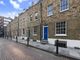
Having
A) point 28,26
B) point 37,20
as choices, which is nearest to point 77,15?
point 37,20

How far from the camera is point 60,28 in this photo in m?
18.6

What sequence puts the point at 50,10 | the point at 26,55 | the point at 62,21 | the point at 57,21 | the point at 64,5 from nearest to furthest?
the point at 26,55 → the point at 64,5 → the point at 62,21 → the point at 57,21 → the point at 50,10

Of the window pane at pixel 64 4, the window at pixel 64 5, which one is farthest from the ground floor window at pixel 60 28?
the window pane at pixel 64 4

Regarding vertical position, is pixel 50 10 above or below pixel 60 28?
above

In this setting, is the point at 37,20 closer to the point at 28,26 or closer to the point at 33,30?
the point at 33,30

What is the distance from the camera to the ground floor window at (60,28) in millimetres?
18008

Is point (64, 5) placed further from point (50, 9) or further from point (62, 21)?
point (50, 9)

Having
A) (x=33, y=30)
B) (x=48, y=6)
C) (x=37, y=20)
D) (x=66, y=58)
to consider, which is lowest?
(x=66, y=58)

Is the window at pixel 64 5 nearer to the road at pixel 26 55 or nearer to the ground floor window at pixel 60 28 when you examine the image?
the ground floor window at pixel 60 28

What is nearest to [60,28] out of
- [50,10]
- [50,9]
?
[50,10]

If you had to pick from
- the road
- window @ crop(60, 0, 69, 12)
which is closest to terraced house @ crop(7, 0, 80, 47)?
window @ crop(60, 0, 69, 12)

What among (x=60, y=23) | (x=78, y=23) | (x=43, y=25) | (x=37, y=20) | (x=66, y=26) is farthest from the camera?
(x=37, y=20)

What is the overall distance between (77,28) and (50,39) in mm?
6100

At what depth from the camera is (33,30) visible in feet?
94.4
